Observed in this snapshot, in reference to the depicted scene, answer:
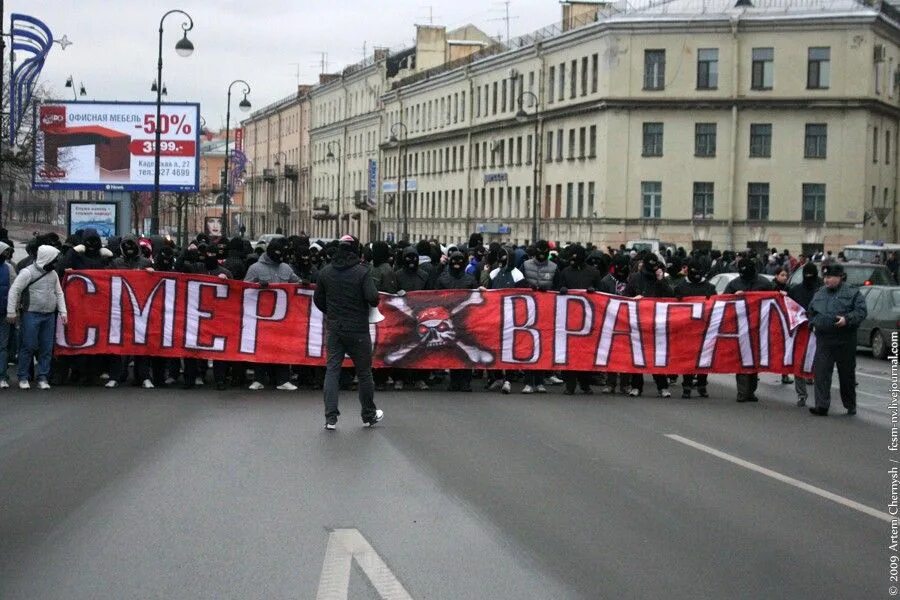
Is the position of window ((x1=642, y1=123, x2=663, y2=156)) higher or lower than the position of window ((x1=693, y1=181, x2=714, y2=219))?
higher

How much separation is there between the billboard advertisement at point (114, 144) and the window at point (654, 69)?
23.6m

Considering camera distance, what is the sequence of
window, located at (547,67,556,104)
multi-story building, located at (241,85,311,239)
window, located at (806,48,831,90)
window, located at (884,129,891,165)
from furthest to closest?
multi-story building, located at (241,85,311,239) < window, located at (547,67,556,104) < window, located at (884,129,891,165) < window, located at (806,48,831,90)

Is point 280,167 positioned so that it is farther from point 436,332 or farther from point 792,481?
point 792,481

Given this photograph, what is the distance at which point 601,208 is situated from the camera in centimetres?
6556

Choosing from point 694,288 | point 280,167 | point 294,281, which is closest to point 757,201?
point 694,288

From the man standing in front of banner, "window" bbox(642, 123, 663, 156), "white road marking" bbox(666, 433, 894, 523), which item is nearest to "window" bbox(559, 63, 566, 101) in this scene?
"window" bbox(642, 123, 663, 156)

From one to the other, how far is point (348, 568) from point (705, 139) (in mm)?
59817

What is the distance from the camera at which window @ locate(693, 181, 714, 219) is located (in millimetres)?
64562

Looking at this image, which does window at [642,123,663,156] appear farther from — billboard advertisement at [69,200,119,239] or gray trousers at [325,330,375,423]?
gray trousers at [325,330,375,423]

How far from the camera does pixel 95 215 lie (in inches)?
1843

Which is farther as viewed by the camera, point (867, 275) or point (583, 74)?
point (583, 74)

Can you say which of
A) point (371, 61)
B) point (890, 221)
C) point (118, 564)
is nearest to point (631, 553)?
point (118, 564)

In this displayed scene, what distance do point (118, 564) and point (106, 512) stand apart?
62.5 inches

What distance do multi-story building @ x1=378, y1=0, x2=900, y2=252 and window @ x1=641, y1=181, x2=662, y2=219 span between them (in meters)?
0.09
